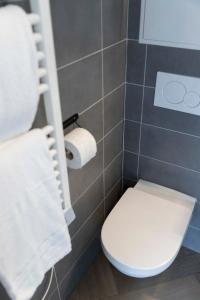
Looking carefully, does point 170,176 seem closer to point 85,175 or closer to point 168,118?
point 168,118

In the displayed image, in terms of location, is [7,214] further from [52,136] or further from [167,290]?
[167,290]

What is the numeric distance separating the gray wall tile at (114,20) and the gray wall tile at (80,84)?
112mm

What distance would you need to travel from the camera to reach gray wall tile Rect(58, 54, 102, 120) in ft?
3.29

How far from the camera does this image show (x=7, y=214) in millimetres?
758

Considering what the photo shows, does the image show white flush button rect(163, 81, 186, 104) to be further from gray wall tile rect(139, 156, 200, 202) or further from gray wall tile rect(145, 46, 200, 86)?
gray wall tile rect(139, 156, 200, 202)

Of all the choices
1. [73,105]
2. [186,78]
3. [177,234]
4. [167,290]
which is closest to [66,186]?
[73,105]

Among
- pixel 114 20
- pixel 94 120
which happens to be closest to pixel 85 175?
pixel 94 120

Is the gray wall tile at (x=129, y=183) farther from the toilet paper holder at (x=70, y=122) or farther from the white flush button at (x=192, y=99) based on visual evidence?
the toilet paper holder at (x=70, y=122)

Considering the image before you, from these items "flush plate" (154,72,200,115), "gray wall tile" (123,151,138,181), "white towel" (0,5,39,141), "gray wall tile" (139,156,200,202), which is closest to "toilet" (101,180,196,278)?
"gray wall tile" (139,156,200,202)

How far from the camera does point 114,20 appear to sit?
1195mm

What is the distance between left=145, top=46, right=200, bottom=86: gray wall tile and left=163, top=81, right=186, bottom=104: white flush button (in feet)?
0.19

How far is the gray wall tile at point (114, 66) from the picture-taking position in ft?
4.06

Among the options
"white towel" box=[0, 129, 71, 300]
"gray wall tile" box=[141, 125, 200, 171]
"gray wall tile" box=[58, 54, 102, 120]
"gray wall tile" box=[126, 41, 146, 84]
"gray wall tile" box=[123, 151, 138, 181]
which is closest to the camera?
"white towel" box=[0, 129, 71, 300]

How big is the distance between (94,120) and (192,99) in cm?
48
